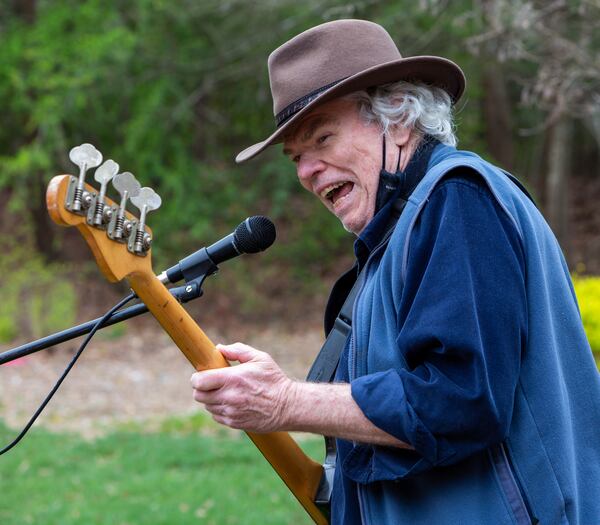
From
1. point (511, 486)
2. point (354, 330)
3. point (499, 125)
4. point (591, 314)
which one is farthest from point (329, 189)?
point (499, 125)

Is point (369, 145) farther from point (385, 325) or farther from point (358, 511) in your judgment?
point (358, 511)

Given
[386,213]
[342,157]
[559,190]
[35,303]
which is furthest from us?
[559,190]

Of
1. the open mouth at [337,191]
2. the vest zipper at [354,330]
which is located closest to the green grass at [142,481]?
the open mouth at [337,191]

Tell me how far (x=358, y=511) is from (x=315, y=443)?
5.39 meters

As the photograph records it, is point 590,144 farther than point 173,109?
Yes

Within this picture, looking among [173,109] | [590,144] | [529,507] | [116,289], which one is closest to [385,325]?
[529,507]

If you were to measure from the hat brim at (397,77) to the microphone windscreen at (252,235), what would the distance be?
0.23 m

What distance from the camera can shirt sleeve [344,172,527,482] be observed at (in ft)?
5.87

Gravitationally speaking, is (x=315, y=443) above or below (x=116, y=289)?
above

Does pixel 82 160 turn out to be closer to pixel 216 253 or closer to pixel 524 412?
pixel 216 253

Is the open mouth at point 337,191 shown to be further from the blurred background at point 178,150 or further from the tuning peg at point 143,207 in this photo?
the blurred background at point 178,150

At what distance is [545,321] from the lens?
1930mm

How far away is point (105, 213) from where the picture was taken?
1828mm

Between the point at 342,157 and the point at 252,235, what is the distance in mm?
A: 293
